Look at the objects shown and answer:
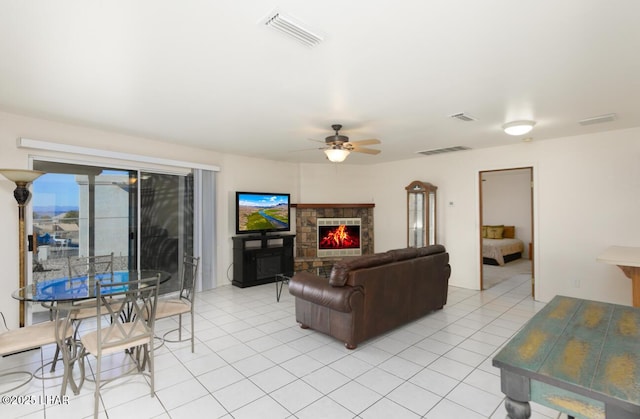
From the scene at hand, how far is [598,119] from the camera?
3695 millimetres

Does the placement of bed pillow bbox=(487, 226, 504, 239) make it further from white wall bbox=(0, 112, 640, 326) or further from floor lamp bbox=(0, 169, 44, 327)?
floor lamp bbox=(0, 169, 44, 327)

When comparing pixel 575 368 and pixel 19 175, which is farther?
pixel 19 175

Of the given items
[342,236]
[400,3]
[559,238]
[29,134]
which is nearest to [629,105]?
[559,238]

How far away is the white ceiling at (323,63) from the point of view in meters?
1.71

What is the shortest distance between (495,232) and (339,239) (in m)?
4.80

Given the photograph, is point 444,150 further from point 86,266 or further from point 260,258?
point 86,266

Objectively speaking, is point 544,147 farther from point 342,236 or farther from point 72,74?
point 72,74

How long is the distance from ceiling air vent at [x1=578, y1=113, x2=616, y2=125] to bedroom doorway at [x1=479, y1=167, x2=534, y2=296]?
152 inches

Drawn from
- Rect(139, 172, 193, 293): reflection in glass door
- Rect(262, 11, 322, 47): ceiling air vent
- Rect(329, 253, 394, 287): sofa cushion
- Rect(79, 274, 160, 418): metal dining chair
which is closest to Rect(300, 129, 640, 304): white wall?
Rect(329, 253, 394, 287): sofa cushion

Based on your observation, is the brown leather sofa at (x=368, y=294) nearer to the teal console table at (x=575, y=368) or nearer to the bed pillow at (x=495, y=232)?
the teal console table at (x=575, y=368)

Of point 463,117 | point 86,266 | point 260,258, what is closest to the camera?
point 463,117

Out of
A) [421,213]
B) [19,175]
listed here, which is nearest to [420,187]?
[421,213]

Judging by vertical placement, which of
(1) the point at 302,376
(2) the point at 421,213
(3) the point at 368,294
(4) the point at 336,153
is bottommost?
(1) the point at 302,376

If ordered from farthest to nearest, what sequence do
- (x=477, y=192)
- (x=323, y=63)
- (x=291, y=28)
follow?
(x=477, y=192)
(x=323, y=63)
(x=291, y=28)
